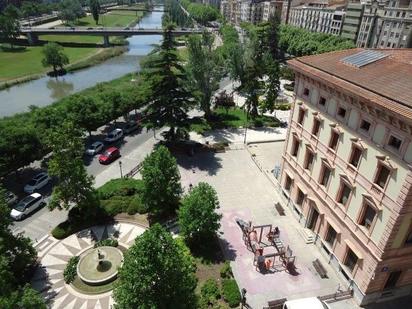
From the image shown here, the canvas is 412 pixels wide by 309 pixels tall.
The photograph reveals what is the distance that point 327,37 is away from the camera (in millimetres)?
96188

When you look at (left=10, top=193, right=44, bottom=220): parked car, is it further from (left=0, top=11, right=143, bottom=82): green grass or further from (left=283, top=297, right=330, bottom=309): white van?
(left=0, top=11, right=143, bottom=82): green grass

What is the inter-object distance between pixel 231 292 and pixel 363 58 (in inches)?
825

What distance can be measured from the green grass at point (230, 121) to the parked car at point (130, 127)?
8.63 meters

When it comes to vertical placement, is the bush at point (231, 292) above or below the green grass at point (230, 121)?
above

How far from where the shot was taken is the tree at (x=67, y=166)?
27.8 m

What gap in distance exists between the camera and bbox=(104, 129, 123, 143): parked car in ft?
150

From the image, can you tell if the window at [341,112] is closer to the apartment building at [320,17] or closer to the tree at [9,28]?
the apartment building at [320,17]

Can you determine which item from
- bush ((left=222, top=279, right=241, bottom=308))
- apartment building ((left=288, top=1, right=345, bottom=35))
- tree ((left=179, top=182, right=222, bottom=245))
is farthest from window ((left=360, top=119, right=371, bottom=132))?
apartment building ((left=288, top=1, right=345, bottom=35))

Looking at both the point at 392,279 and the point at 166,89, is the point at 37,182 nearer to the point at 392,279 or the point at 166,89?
the point at 166,89

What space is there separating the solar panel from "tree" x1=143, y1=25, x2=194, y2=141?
67.4 ft

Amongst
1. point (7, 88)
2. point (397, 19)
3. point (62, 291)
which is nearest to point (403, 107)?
point (62, 291)

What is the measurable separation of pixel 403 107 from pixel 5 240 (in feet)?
88.2

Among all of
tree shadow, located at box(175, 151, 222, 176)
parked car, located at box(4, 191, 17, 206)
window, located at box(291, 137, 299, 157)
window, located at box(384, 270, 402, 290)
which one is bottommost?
tree shadow, located at box(175, 151, 222, 176)

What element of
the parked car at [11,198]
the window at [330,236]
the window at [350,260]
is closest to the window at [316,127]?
the window at [330,236]
